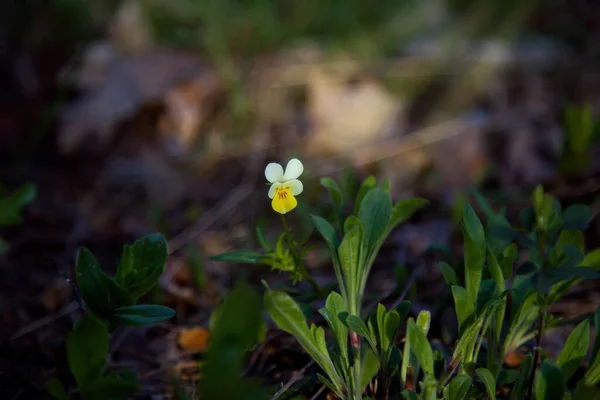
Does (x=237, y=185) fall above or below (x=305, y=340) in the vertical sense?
below

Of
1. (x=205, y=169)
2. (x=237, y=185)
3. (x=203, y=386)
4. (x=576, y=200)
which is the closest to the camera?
(x=203, y=386)

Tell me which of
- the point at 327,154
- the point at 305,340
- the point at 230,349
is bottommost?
the point at 327,154

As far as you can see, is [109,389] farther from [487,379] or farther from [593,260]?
[593,260]

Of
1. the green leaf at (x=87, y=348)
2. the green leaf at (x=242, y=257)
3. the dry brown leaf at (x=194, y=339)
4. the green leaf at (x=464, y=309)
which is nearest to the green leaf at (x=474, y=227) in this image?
the green leaf at (x=464, y=309)

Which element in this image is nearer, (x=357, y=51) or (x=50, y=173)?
(x=50, y=173)

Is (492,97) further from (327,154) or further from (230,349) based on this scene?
(230,349)

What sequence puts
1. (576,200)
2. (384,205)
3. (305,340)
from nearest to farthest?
(305,340) → (384,205) → (576,200)

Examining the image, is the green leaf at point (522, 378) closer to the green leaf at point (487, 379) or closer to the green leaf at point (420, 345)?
the green leaf at point (487, 379)

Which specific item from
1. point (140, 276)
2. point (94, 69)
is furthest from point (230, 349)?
point (94, 69)
